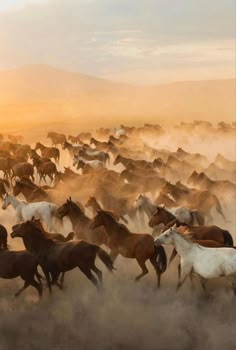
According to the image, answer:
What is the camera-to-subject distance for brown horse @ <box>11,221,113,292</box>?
9.35 metres

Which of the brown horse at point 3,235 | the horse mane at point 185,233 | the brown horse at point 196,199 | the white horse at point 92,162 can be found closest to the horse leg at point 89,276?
the horse mane at point 185,233

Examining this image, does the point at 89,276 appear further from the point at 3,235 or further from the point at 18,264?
the point at 3,235

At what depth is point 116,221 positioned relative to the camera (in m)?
10.4

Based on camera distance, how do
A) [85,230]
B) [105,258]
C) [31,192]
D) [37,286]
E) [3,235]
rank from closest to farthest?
[37,286] → [105,258] → [85,230] → [3,235] → [31,192]

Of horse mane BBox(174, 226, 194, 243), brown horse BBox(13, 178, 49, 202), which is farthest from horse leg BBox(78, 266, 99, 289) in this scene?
brown horse BBox(13, 178, 49, 202)

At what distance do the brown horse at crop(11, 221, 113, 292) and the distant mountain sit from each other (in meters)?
47.7

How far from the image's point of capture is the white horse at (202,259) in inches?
349

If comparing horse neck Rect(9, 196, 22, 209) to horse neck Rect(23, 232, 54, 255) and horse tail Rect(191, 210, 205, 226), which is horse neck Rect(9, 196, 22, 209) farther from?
horse tail Rect(191, 210, 205, 226)

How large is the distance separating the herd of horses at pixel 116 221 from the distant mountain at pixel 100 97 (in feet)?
134

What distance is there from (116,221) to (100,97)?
106618mm

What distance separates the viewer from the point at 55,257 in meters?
9.41

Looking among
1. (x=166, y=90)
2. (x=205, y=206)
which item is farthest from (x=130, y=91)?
(x=205, y=206)

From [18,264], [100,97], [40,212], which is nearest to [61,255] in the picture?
[18,264]

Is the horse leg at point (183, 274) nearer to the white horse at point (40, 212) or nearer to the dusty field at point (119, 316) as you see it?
the dusty field at point (119, 316)
